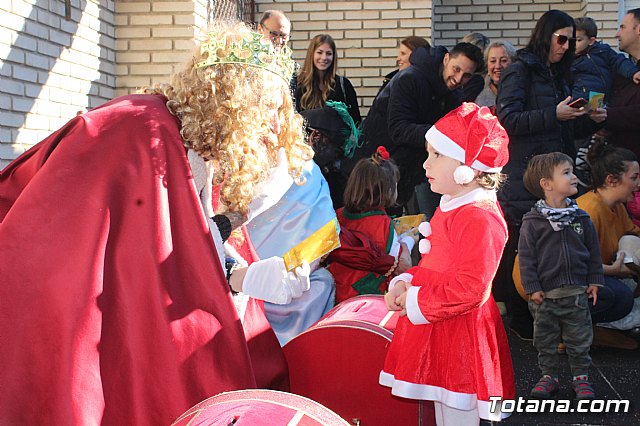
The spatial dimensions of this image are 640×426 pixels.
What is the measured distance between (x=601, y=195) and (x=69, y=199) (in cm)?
430

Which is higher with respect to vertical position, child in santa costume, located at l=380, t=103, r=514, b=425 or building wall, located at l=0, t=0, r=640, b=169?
building wall, located at l=0, t=0, r=640, b=169

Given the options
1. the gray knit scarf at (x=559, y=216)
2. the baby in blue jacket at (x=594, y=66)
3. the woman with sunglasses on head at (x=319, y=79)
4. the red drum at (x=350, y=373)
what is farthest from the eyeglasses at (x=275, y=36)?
the red drum at (x=350, y=373)

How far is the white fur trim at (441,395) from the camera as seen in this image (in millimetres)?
2932

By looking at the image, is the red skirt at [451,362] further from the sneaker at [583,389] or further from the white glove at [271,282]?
the sneaker at [583,389]

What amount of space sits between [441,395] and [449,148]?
0.93 meters

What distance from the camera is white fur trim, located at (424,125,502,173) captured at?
3.06 meters

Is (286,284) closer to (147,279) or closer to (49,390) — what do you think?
(147,279)

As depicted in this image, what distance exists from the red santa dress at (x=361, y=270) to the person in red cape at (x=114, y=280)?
2.06 m

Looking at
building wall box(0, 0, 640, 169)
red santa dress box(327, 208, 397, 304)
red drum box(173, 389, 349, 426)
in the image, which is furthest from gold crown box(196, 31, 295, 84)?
red santa dress box(327, 208, 397, 304)

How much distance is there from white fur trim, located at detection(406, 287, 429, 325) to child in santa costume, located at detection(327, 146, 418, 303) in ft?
4.98

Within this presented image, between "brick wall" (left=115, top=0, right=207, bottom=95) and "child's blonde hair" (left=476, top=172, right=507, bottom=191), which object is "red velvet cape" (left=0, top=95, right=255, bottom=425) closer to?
"child's blonde hair" (left=476, top=172, right=507, bottom=191)

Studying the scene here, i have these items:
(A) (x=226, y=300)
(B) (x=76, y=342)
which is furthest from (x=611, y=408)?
(B) (x=76, y=342)

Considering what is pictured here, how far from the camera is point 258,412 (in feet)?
6.36

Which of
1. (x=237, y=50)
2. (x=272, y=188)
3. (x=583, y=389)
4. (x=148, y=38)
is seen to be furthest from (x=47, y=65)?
(x=583, y=389)
